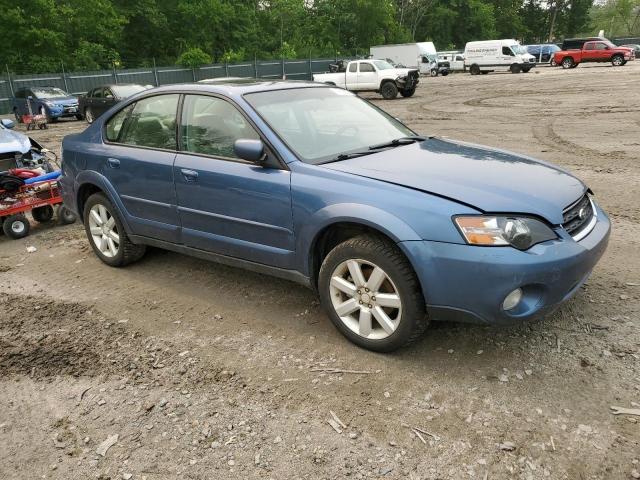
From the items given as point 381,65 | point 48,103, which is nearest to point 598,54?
point 381,65

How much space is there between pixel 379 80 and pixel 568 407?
75.8ft

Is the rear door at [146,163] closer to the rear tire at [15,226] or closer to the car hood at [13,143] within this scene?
the rear tire at [15,226]

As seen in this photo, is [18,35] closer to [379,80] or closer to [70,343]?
[379,80]

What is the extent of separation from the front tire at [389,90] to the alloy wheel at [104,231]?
2036cm

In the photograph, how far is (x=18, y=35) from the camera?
Answer: 35.2 m

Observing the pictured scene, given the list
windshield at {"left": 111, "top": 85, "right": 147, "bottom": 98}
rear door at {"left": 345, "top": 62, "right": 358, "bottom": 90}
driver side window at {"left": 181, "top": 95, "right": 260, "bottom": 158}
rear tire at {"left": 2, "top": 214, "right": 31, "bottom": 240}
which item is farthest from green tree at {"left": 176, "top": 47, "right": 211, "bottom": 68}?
driver side window at {"left": 181, "top": 95, "right": 260, "bottom": 158}

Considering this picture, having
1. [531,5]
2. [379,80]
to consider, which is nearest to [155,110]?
[379,80]

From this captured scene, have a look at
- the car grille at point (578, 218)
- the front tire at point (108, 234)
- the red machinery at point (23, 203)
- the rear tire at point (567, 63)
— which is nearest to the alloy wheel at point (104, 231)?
the front tire at point (108, 234)

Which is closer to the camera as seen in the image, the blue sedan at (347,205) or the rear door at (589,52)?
the blue sedan at (347,205)

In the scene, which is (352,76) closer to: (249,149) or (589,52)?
(249,149)

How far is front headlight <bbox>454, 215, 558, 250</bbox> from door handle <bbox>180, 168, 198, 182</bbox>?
6.75 feet

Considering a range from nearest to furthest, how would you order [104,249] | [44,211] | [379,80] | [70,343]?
[70,343], [104,249], [44,211], [379,80]

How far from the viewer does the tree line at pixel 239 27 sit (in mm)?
35938

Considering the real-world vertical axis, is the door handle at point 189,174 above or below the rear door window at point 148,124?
below
